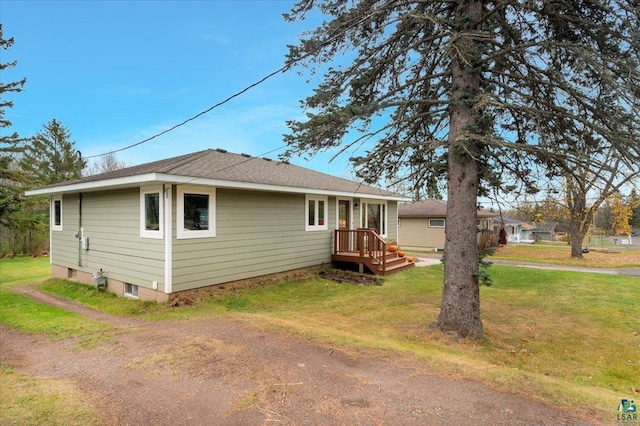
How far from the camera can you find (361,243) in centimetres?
1115

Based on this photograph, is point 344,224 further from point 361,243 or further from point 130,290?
point 130,290

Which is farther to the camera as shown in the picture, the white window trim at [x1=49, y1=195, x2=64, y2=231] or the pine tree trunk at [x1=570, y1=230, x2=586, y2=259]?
the pine tree trunk at [x1=570, y1=230, x2=586, y2=259]

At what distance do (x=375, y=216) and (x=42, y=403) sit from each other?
12.3 m

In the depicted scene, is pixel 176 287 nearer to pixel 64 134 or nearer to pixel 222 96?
pixel 222 96

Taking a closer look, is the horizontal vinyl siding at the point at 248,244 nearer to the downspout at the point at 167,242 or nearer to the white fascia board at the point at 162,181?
the downspout at the point at 167,242

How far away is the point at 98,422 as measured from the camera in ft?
9.15

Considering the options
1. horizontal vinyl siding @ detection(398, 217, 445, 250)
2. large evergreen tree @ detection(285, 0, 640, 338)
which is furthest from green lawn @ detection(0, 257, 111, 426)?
horizontal vinyl siding @ detection(398, 217, 445, 250)

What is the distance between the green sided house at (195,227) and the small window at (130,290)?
0.10 ft

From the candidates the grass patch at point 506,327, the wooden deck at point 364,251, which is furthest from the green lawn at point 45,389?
the wooden deck at point 364,251

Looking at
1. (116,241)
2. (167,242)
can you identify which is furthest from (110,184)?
(167,242)

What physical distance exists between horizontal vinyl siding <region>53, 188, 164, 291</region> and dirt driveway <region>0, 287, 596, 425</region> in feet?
8.30

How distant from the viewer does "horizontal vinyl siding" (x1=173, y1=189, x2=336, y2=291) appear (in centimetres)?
753

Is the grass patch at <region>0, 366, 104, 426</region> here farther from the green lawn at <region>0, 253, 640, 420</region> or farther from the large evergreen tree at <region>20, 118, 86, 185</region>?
the large evergreen tree at <region>20, 118, 86, 185</region>

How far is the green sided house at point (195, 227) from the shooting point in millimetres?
7262
